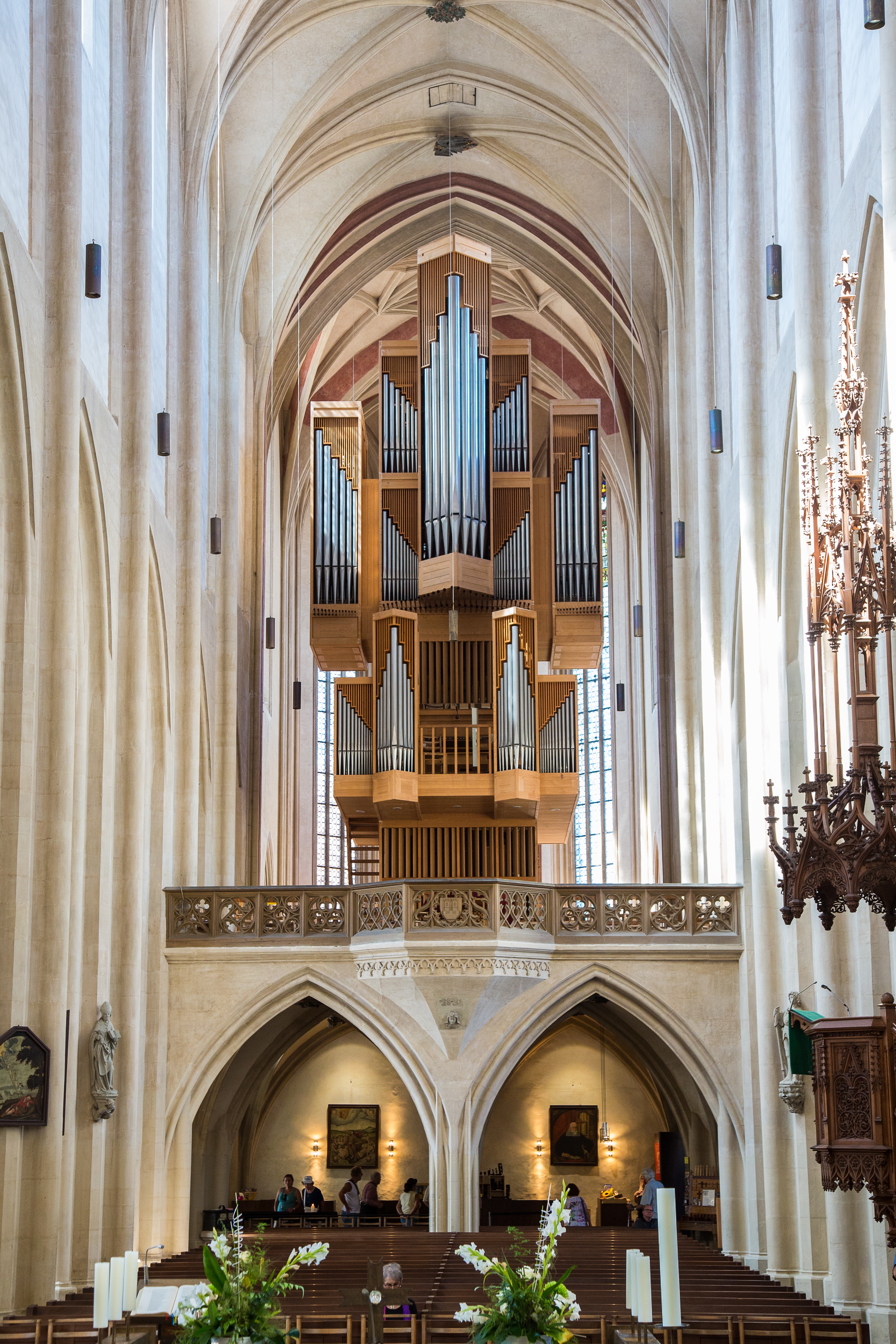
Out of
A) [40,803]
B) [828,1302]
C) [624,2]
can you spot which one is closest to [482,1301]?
[828,1302]

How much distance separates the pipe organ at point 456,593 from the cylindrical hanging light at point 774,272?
7.57m

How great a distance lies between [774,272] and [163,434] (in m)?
7.58

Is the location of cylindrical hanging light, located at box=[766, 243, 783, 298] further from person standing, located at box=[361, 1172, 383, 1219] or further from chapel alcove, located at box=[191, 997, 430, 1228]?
person standing, located at box=[361, 1172, 383, 1219]

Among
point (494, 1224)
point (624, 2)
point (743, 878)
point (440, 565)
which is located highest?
point (624, 2)

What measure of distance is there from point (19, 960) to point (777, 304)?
10936 millimetres

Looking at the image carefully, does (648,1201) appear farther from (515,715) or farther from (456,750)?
(515,715)

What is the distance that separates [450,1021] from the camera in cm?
1997

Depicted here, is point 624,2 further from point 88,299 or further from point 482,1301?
point 482,1301

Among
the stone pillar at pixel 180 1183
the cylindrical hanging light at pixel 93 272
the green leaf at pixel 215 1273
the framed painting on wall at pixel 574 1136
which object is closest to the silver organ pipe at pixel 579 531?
the framed painting on wall at pixel 574 1136

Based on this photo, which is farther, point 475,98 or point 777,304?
point 475,98

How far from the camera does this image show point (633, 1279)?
7703 millimetres

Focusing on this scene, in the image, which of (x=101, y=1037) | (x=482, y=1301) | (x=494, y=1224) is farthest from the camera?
(x=494, y=1224)

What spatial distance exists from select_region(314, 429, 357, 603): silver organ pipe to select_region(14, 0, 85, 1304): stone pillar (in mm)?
9946

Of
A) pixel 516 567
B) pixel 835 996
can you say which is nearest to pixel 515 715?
pixel 516 567
